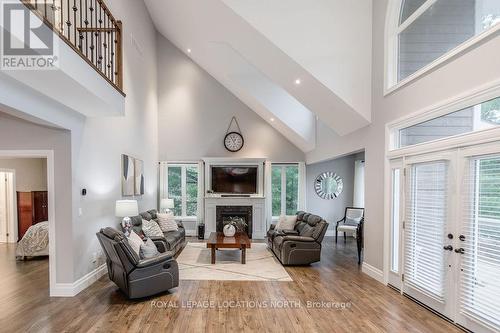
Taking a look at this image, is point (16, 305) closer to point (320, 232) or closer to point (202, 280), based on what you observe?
point (202, 280)

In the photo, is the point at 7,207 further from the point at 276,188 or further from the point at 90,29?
the point at 276,188

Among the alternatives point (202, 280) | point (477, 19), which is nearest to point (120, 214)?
point (202, 280)

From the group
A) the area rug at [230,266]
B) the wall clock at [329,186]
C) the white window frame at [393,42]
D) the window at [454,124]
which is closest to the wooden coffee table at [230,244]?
the area rug at [230,266]

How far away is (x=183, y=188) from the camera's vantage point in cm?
A: 913

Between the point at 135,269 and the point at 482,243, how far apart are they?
4.12m

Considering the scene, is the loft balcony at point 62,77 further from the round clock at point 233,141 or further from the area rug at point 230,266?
the round clock at point 233,141

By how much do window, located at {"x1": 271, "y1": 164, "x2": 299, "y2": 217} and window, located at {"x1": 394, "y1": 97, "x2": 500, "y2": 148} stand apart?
4858mm

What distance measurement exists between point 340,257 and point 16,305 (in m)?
5.77

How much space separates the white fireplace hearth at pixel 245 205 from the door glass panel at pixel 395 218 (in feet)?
15.2

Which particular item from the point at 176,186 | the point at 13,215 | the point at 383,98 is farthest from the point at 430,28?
the point at 13,215

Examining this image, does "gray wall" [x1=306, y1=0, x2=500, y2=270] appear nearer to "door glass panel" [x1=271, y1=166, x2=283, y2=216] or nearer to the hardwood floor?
the hardwood floor

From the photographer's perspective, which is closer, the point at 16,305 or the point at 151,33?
the point at 16,305

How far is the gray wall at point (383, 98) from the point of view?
295 centimetres

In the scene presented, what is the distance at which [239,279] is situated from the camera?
191 inches
